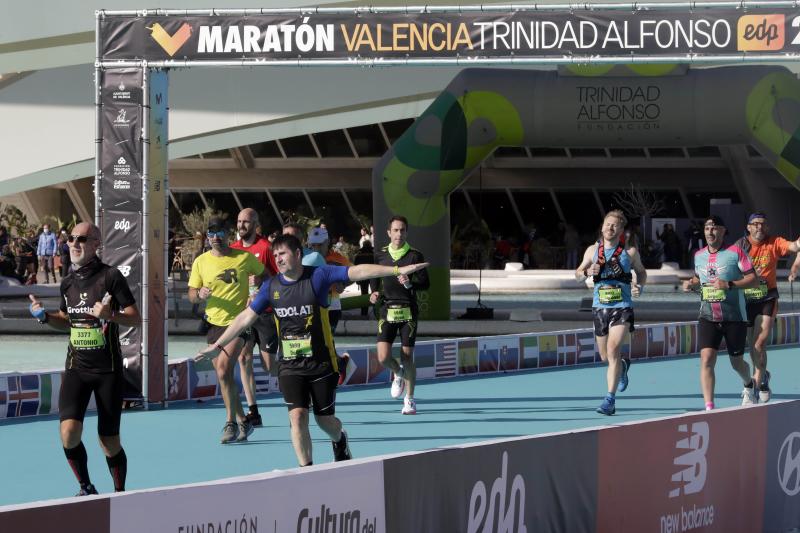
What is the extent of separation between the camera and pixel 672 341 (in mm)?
19891

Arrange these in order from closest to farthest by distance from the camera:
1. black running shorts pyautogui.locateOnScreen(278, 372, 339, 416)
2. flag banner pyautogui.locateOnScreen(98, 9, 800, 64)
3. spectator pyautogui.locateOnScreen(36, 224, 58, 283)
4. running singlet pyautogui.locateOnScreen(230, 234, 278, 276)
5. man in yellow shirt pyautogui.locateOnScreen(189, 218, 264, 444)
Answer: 1. black running shorts pyautogui.locateOnScreen(278, 372, 339, 416)
2. man in yellow shirt pyautogui.locateOnScreen(189, 218, 264, 444)
3. running singlet pyautogui.locateOnScreen(230, 234, 278, 276)
4. flag banner pyautogui.locateOnScreen(98, 9, 800, 64)
5. spectator pyautogui.locateOnScreen(36, 224, 58, 283)

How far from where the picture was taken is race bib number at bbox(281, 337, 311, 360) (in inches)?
337

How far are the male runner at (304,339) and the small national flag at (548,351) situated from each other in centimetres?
976

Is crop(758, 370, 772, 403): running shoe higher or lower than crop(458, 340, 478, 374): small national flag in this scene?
lower

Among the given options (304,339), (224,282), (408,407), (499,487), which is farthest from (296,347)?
(408,407)

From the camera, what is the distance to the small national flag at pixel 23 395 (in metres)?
13.2

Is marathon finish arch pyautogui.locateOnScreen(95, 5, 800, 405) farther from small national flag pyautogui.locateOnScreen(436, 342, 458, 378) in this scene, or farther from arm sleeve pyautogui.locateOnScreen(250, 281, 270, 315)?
arm sleeve pyautogui.locateOnScreen(250, 281, 270, 315)

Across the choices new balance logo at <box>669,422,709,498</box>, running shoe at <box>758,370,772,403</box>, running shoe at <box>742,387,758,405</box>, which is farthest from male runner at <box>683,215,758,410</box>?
new balance logo at <box>669,422,709,498</box>

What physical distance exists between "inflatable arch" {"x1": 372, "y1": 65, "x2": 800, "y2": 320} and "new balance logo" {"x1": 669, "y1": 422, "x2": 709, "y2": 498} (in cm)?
1442

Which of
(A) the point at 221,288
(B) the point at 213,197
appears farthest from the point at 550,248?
(A) the point at 221,288

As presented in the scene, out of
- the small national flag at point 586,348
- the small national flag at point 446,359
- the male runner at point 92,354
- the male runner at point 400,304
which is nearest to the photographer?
the male runner at point 92,354

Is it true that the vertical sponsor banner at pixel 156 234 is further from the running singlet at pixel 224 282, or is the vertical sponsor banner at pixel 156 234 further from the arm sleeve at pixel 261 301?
the arm sleeve at pixel 261 301

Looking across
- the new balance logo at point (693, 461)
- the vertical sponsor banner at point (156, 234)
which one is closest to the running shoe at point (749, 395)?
the new balance logo at point (693, 461)

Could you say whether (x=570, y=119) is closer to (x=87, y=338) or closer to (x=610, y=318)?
(x=610, y=318)
